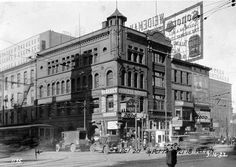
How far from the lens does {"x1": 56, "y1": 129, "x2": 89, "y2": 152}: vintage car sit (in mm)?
41031

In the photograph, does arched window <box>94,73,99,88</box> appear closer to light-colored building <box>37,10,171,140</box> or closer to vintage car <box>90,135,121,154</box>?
light-colored building <box>37,10,171,140</box>

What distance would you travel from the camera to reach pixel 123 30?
163 ft

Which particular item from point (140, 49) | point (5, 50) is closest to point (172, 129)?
point (140, 49)

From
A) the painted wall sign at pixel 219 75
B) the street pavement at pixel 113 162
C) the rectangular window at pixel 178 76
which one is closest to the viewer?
the street pavement at pixel 113 162

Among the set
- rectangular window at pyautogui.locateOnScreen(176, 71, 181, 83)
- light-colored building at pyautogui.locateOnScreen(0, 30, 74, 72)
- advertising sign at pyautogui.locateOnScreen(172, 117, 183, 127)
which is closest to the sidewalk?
advertising sign at pyautogui.locateOnScreen(172, 117, 183, 127)

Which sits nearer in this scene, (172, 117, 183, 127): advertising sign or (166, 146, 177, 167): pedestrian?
(166, 146, 177, 167): pedestrian

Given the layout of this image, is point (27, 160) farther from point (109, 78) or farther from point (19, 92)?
point (19, 92)

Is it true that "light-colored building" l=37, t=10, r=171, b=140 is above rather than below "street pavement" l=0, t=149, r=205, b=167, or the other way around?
above

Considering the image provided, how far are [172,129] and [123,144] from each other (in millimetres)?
14855

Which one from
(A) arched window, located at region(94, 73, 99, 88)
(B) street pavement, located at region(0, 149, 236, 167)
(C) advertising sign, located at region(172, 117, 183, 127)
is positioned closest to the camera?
(B) street pavement, located at region(0, 149, 236, 167)

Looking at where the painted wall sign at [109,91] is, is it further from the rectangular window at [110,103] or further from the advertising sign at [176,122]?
the advertising sign at [176,122]

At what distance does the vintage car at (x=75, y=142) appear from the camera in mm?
41031

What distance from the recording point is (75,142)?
41.4 m

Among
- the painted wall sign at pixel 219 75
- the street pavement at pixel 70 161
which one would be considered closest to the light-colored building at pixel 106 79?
the painted wall sign at pixel 219 75
